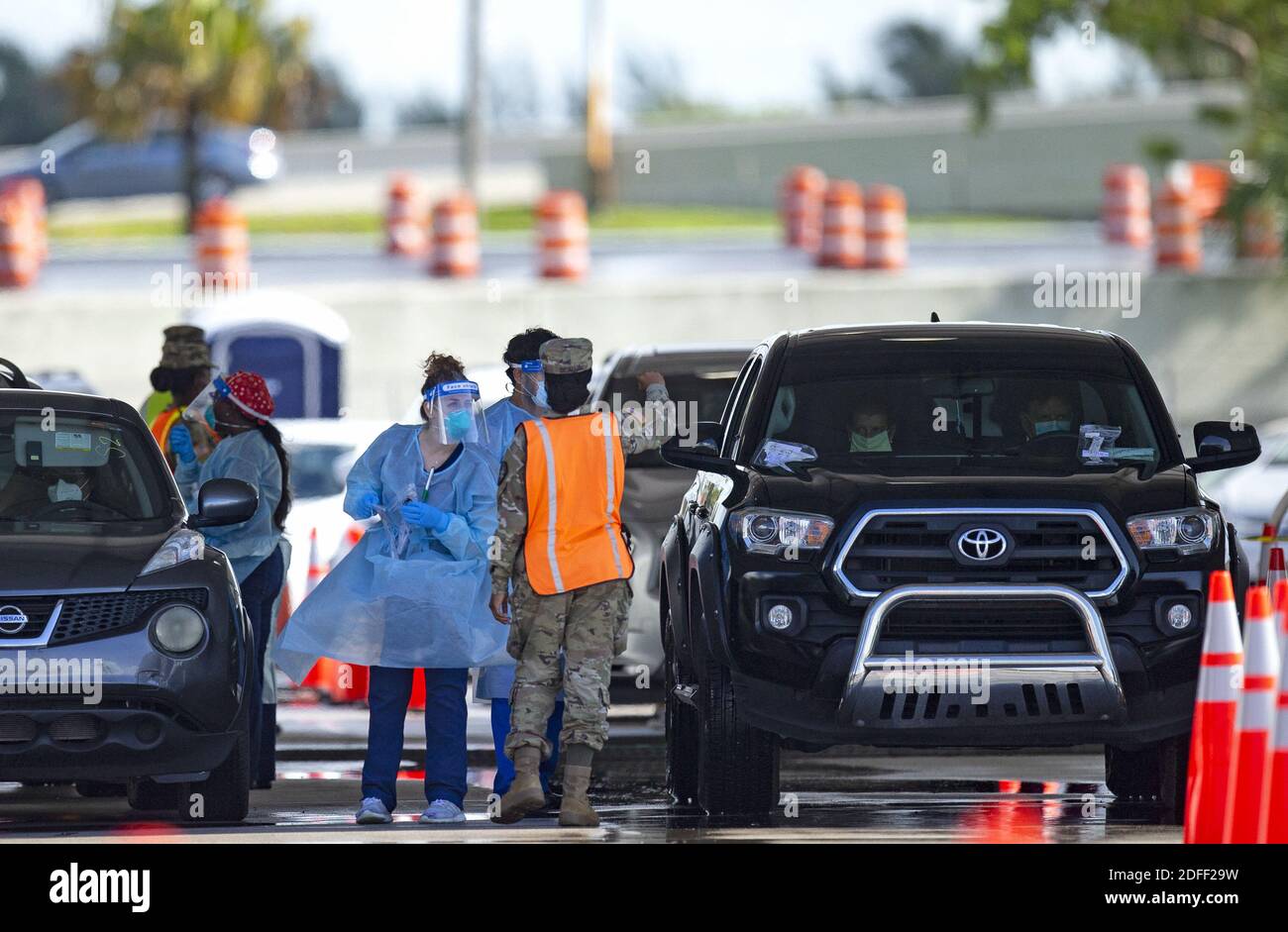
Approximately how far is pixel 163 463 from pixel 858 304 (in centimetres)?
1809

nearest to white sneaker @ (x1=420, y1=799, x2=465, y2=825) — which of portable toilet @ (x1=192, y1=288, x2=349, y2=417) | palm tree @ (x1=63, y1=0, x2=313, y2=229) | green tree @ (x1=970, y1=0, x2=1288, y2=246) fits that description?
portable toilet @ (x1=192, y1=288, x2=349, y2=417)

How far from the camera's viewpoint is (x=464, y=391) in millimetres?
10805

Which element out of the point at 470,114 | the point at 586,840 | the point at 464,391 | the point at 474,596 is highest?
the point at 470,114

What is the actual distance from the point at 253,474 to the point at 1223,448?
4.03 metres

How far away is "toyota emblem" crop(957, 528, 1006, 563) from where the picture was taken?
10.1 metres

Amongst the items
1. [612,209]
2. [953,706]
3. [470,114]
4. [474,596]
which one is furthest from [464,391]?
[612,209]

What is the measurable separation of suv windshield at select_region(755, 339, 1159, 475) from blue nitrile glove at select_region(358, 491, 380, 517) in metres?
1.49

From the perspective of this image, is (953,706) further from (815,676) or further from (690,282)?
(690,282)

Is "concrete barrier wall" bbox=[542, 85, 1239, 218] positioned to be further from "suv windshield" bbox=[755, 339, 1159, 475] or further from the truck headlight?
the truck headlight

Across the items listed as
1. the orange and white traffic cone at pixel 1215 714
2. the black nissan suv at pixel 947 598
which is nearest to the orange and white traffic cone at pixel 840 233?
the black nissan suv at pixel 947 598

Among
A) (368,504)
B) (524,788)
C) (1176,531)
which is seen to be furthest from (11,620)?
(1176,531)

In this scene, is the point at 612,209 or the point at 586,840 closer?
the point at 586,840

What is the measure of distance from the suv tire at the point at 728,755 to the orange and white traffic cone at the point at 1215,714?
1802mm

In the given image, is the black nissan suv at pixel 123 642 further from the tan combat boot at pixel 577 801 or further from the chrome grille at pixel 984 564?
the chrome grille at pixel 984 564
